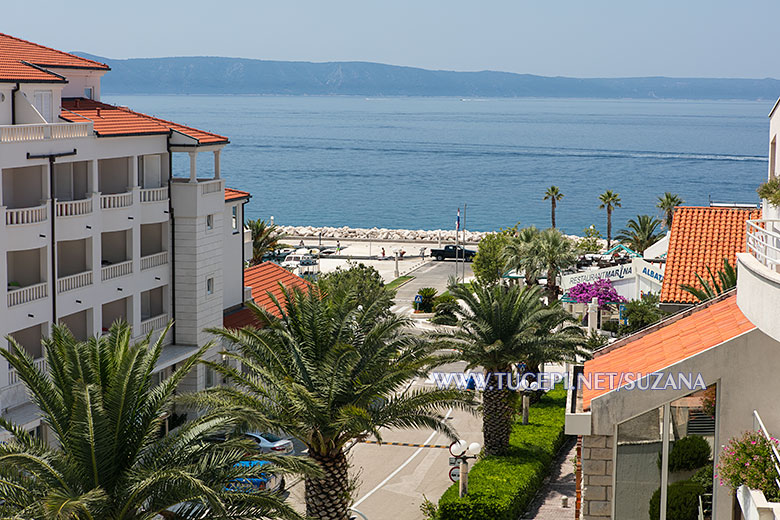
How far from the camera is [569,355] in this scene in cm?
3078

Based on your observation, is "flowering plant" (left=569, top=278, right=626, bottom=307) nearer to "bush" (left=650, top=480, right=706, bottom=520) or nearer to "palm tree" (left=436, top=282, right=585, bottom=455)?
"palm tree" (left=436, top=282, right=585, bottom=455)

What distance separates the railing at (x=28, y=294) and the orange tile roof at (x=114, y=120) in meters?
5.04

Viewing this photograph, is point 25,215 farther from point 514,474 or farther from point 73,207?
point 514,474

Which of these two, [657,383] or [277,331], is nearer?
[657,383]

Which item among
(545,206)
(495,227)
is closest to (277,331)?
(495,227)

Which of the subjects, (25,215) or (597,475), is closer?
(597,475)

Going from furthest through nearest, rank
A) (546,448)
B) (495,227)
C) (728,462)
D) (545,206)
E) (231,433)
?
1. (545,206)
2. (495,227)
3. (546,448)
4. (231,433)
5. (728,462)

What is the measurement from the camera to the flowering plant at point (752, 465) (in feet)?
46.3

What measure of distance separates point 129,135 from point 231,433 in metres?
13.9

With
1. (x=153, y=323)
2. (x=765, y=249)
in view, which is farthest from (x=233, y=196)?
(x=765, y=249)

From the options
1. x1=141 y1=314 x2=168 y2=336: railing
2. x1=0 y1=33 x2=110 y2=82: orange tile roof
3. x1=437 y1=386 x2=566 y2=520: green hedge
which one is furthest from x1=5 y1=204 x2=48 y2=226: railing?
x1=437 y1=386 x2=566 y2=520: green hedge

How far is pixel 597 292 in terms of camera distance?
48.9 m

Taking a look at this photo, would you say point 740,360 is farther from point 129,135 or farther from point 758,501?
point 129,135

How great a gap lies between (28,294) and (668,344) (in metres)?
17.6
